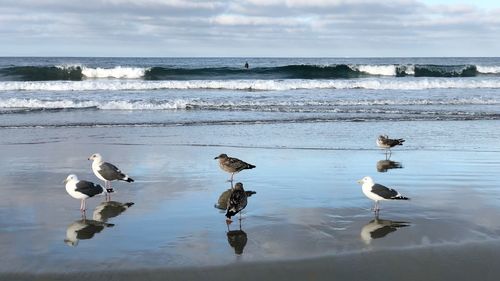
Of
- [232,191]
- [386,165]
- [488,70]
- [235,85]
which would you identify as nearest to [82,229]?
[232,191]

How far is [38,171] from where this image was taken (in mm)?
9125

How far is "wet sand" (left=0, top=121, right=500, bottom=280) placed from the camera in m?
4.88

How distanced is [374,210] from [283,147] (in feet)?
16.5

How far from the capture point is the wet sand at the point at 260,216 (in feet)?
16.0

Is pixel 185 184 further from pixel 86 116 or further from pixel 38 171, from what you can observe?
pixel 86 116

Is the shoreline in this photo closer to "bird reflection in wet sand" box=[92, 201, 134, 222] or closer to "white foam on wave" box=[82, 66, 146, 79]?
"bird reflection in wet sand" box=[92, 201, 134, 222]

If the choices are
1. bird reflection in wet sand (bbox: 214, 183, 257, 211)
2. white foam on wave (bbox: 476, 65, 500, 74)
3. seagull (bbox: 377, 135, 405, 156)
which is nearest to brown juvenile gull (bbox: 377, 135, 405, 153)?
seagull (bbox: 377, 135, 405, 156)

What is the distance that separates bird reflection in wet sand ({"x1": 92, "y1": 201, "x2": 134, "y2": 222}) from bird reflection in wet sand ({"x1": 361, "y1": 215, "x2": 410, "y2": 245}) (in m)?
2.78

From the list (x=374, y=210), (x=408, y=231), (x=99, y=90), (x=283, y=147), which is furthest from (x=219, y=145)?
(x=99, y=90)

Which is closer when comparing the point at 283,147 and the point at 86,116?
the point at 283,147

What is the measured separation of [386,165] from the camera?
393 inches

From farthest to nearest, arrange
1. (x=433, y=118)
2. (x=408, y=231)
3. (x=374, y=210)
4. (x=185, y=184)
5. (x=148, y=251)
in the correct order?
(x=433, y=118)
(x=185, y=184)
(x=374, y=210)
(x=408, y=231)
(x=148, y=251)

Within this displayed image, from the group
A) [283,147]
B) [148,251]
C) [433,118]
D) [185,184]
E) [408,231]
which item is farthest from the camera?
[433,118]

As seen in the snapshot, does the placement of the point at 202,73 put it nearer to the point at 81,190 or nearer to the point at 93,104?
the point at 93,104
